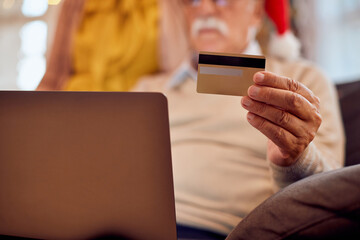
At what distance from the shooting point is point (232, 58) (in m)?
0.50

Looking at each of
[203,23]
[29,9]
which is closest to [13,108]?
[203,23]

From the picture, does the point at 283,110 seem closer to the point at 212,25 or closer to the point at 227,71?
the point at 227,71

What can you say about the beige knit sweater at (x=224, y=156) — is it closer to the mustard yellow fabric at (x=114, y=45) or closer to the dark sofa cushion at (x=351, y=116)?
the dark sofa cushion at (x=351, y=116)

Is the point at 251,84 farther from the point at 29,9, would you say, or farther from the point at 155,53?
the point at 29,9

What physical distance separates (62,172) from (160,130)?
174 millimetres

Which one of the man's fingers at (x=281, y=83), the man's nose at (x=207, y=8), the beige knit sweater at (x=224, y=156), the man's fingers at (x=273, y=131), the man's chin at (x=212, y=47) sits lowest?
the beige knit sweater at (x=224, y=156)

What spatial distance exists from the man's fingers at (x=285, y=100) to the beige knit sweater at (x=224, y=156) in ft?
0.79

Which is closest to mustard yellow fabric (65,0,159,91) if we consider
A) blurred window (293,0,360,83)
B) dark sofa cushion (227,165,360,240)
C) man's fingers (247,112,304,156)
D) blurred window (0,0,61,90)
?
blurred window (0,0,61,90)

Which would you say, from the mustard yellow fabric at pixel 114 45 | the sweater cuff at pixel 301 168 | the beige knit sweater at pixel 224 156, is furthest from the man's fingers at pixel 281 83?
the mustard yellow fabric at pixel 114 45

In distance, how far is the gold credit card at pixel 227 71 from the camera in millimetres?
501

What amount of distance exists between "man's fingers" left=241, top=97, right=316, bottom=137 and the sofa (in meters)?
0.10

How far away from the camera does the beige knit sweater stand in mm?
858

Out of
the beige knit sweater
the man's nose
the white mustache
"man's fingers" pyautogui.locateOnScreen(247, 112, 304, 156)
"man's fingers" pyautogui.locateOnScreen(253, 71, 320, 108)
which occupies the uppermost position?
the man's nose

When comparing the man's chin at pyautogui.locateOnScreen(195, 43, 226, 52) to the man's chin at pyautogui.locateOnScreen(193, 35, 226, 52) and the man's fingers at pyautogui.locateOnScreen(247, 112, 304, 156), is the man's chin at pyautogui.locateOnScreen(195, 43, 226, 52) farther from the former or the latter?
the man's fingers at pyautogui.locateOnScreen(247, 112, 304, 156)
